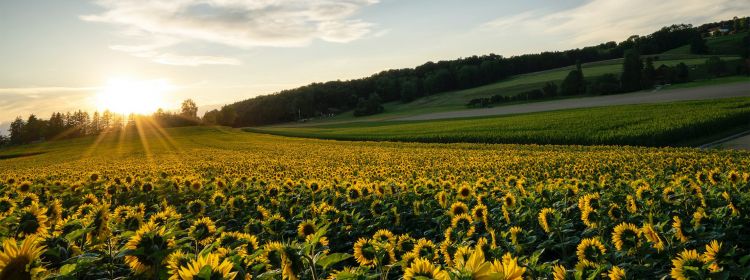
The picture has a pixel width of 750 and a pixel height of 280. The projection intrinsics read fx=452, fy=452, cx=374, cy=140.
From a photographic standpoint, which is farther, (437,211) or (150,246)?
(437,211)

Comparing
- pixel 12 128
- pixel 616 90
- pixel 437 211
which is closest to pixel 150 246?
pixel 437 211

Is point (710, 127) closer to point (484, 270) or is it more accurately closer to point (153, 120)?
point (484, 270)

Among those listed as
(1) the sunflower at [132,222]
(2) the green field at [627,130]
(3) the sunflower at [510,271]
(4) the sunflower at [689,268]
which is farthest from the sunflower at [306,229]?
(2) the green field at [627,130]

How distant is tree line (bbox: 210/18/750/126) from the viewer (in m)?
138

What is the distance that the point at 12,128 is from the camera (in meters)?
124

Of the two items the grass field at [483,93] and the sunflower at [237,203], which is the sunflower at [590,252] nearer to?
the sunflower at [237,203]

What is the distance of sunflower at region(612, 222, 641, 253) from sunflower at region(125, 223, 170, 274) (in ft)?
13.5

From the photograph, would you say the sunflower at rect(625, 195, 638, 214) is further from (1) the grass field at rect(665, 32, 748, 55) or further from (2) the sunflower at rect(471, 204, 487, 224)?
(1) the grass field at rect(665, 32, 748, 55)

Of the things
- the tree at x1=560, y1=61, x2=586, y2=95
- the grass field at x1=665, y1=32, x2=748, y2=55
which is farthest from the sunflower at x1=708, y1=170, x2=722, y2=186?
the grass field at x1=665, y1=32, x2=748, y2=55

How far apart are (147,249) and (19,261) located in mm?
640

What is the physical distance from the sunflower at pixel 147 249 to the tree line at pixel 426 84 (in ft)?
406

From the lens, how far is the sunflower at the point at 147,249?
8.36ft

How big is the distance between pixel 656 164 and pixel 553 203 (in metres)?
10.9

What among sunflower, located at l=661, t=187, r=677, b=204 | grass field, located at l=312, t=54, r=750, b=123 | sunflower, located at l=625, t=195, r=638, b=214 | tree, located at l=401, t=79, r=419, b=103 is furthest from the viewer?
tree, located at l=401, t=79, r=419, b=103
